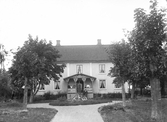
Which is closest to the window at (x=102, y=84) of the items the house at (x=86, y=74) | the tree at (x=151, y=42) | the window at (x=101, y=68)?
the house at (x=86, y=74)

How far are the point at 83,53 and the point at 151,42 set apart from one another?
25.9 metres

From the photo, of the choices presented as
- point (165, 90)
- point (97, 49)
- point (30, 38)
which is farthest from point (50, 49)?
point (165, 90)

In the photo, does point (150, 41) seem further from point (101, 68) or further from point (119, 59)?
point (101, 68)

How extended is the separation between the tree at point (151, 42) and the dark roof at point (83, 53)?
74.2 feet

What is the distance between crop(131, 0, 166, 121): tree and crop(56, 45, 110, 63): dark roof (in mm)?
22621

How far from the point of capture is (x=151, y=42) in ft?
38.7

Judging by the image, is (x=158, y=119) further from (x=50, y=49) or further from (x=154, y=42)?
(x=50, y=49)

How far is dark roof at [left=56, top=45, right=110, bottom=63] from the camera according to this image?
35656 mm

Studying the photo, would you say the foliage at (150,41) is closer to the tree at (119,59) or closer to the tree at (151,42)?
the tree at (151,42)

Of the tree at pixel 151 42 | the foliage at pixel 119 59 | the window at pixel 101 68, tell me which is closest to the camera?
the tree at pixel 151 42

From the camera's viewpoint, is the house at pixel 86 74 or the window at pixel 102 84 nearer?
the house at pixel 86 74

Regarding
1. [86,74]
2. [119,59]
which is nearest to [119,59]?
[119,59]

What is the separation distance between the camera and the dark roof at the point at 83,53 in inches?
1404

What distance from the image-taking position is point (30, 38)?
2489 centimetres
